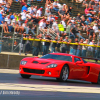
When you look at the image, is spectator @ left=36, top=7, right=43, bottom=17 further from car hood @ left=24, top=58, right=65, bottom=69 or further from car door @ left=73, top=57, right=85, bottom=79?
car hood @ left=24, top=58, right=65, bottom=69

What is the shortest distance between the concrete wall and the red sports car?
5.55 metres

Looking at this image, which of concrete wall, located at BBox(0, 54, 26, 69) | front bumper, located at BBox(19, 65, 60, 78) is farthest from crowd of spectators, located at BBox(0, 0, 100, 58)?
front bumper, located at BBox(19, 65, 60, 78)

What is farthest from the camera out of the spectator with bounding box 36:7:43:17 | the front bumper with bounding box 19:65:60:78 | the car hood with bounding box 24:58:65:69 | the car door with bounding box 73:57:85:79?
the spectator with bounding box 36:7:43:17

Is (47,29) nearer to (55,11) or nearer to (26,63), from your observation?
(55,11)

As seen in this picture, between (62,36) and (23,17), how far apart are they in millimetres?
3032

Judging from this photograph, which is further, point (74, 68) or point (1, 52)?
point (1, 52)

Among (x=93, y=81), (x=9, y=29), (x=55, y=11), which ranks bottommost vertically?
(x=93, y=81)

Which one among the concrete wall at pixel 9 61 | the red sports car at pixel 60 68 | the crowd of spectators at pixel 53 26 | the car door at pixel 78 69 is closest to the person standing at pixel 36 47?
the crowd of spectators at pixel 53 26

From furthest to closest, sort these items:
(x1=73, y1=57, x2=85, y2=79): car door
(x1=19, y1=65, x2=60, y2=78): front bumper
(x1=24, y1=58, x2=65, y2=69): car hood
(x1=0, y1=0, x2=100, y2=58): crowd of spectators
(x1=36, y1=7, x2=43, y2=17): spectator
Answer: (x1=36, y1=7, x2=43, y2=17): spectator → (x1=0, y1=0, x2=100, y2=58): crowd of spectators → (x1=73, y1=57, x2=85, y2=79): car door → (x1=24, y1=58, x2=65, y2=69): car hood → (x1=19, y1=65, x2=60, y2=78): front bumper

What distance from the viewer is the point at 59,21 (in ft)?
68.7

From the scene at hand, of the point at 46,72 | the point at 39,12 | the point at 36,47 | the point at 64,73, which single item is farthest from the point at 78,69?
the point at 39,12

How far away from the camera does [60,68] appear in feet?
34.3

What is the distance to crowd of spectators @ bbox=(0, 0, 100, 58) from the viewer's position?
16938 mm

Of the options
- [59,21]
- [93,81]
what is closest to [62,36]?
[59,21]
